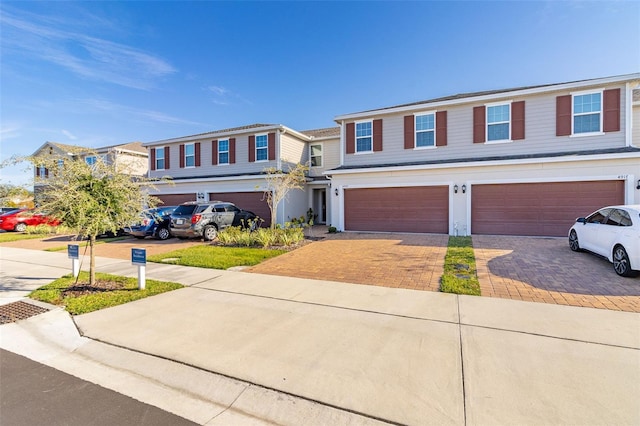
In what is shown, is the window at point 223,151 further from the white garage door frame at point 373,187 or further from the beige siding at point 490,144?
the beige siding at point 490,144

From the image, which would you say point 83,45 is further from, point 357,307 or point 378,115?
point 357,307

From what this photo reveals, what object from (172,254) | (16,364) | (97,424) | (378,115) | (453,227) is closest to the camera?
(97,424)

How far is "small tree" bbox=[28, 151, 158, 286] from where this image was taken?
5.96 metres

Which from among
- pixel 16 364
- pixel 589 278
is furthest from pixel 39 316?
pixel 589 278

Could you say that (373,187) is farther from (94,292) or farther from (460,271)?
(94,292)

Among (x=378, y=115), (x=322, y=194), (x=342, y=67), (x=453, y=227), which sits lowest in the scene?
(x=453, y=227)

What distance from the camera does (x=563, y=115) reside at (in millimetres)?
12672

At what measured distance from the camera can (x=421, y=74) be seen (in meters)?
14.4

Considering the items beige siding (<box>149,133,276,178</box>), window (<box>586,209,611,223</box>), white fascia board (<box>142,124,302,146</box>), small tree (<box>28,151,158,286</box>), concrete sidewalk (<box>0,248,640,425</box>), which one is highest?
white fascia board (<box>142,124,302,146</box>)

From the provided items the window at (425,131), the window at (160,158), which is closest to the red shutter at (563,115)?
the window at (425,131)

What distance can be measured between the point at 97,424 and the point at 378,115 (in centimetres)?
1532

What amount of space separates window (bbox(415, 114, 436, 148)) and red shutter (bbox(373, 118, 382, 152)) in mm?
1804

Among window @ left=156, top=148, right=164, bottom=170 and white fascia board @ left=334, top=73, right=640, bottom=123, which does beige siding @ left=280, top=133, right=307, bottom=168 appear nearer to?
white fascia board @ left=334, top=73, right=640, bottom=123

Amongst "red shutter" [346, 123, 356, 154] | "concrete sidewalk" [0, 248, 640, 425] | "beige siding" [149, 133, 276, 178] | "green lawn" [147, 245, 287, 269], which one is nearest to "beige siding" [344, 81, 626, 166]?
"red shutter" [346, 123, 356, 154]
